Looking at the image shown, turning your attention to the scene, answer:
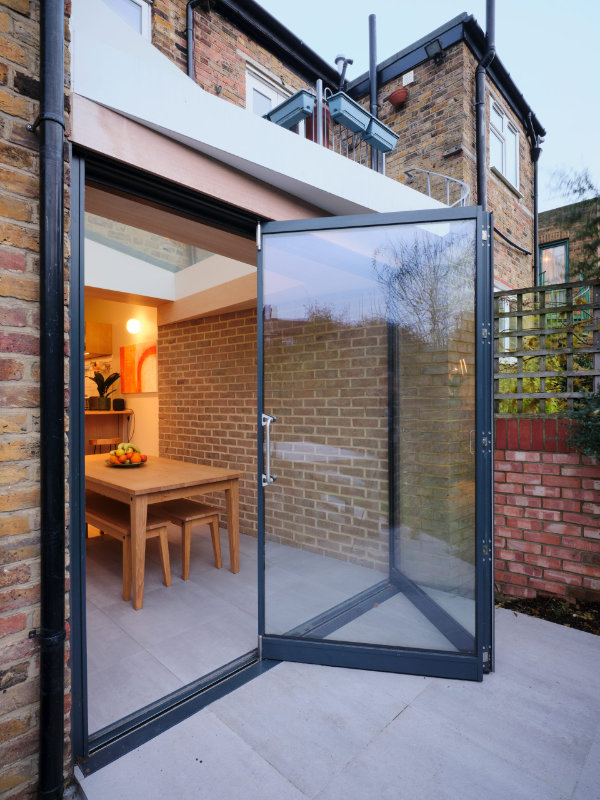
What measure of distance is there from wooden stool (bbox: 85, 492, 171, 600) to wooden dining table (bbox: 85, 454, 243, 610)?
0.12 m

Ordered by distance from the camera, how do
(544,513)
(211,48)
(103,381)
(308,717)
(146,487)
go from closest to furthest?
1. (308,717)
2. (544,513)
3. (146,487)
4. (211,48)
5. (103,381)

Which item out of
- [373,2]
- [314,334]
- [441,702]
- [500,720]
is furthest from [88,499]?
[373,2]

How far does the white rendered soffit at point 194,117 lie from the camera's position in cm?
162

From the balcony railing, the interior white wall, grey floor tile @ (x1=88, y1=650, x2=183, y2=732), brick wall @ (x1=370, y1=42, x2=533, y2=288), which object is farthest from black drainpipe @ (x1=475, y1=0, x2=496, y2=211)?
grey floor tile @ (x1=88, y1=650, x2=183, y2=732)

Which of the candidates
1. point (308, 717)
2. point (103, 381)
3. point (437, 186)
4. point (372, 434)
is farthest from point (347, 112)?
point (103, 381)

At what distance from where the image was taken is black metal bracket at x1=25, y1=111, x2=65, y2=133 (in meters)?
1.41

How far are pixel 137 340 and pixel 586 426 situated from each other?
523 centimetres

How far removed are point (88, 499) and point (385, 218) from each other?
3.18 metres

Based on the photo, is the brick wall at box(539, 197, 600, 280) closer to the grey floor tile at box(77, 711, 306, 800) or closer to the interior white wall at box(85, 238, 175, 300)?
the grey floor tile at box(77, 711, 306, 800)

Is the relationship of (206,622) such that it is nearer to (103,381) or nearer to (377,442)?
(377,442)

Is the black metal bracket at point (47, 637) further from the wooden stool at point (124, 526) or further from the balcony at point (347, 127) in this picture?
the balcony at point (347, 127)

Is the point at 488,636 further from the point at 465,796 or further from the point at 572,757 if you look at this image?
the point at 465,796

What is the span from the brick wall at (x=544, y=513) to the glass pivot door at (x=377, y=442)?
668mm

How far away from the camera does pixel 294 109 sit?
337cm
